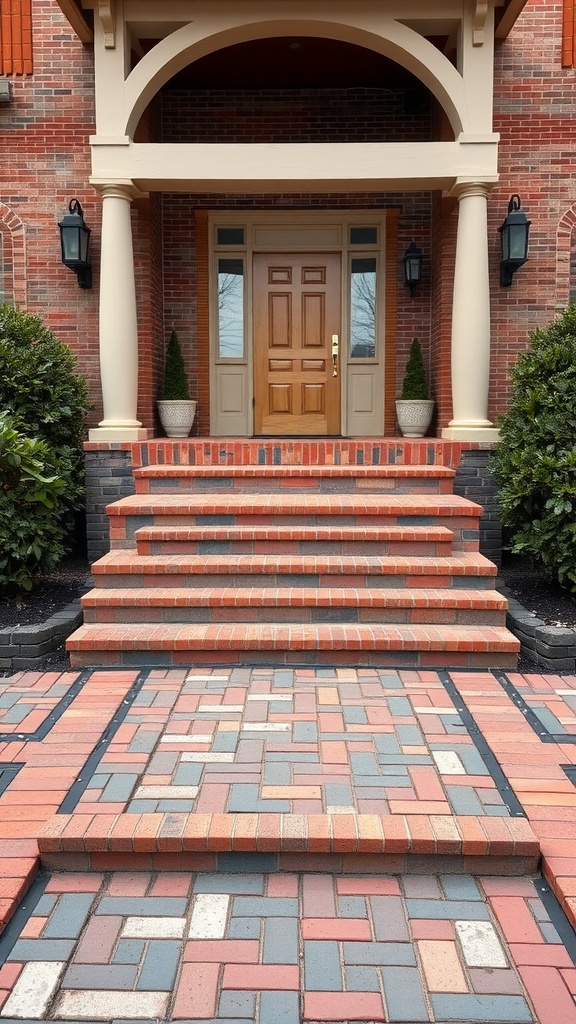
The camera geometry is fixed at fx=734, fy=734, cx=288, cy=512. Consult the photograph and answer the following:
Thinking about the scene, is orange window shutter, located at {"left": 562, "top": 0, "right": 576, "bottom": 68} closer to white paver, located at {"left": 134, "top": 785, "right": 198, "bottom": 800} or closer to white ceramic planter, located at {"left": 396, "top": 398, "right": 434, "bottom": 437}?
white ceramic planter, located at {"left": 396, "top": 398, "right": 434, "bottom": 437}

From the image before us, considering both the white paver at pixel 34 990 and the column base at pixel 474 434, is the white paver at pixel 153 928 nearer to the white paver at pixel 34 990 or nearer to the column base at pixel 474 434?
the white paver at pixel 34 990

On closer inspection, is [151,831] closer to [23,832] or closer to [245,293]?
[23,832]

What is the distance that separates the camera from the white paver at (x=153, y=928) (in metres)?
2.01

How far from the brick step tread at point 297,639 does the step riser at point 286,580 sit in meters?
0.41

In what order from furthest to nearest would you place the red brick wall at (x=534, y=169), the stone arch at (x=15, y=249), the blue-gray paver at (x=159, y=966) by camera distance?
the stone arch at (x=15, y=249) → the red brick wall at (x=534, y=169) → the blue-gray paver at (x=159, y=966)

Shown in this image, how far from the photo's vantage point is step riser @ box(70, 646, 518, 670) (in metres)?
3.90

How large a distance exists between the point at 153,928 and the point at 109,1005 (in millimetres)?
259

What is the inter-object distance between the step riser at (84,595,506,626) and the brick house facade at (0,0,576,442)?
2422 millimetres

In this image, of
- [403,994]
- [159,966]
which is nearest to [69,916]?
[159,966]

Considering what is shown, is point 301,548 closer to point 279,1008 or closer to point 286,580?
point 286,580

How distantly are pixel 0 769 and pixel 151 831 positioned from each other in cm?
84

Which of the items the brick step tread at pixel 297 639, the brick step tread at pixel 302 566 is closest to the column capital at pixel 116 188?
the brick step tread at pixel 302 566

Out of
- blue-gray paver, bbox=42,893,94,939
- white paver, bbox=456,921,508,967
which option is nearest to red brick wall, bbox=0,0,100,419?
blue-gray paver, bbox=42,893,94,939

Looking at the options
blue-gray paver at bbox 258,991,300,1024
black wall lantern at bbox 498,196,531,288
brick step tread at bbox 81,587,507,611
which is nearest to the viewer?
blue-gray paver at bbox 258,991,300,1024
